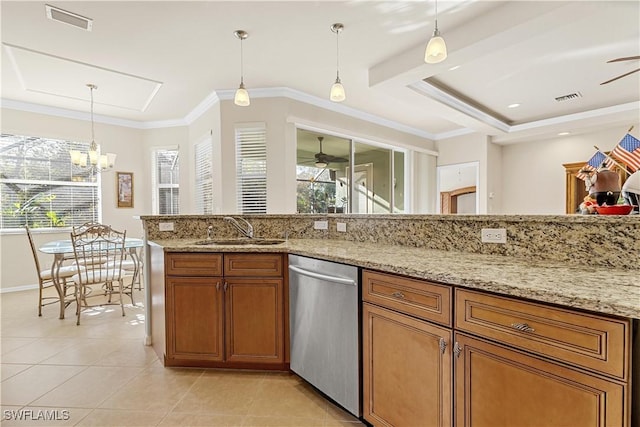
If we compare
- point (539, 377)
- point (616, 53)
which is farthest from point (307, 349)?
point (616, 53)

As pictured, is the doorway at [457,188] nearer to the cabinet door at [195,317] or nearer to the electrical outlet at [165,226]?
the electrical outlet at [165,226]

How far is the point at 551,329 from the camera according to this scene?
981 millimetres

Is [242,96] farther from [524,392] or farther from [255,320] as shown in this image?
[524,392]

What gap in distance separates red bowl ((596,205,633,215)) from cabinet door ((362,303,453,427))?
0.94m

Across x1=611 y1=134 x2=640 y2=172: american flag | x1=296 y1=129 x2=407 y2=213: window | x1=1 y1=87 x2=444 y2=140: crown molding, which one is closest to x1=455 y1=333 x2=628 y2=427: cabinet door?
x1=611 y1=134 x2=640 y2=172: american flag

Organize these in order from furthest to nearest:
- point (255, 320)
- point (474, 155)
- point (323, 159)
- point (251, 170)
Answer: point (474, 155) → point (323, 159) → point (251, 170) → point (255, 320)

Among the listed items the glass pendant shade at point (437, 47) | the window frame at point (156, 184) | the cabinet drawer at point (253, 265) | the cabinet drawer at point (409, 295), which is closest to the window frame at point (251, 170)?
the cabinet drawer at point (253, 265)

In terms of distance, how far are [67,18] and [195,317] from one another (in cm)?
258

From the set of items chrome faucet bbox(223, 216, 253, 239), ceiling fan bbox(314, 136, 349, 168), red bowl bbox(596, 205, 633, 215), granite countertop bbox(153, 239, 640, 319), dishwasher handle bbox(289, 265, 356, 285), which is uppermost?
ceiling fan bbox(314, 136, 349, 168)

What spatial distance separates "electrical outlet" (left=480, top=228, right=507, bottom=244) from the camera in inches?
66.7

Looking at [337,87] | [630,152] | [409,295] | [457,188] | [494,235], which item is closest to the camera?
[409,295]

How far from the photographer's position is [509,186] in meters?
6.27

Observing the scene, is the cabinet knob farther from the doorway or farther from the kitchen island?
the doorway

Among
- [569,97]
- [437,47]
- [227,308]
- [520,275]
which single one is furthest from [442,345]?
[569,97]
